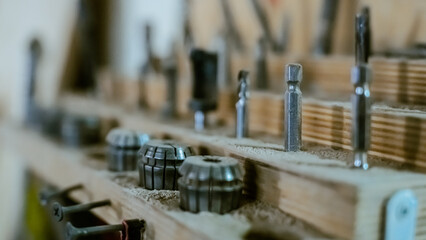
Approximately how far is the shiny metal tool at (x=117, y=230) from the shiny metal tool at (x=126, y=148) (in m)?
0.19

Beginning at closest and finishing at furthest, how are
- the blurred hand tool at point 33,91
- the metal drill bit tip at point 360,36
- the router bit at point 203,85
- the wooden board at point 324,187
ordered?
the wooden board at point 324,187
the metal drill bit tip at point 360,36
the router bit at point 203,85
the blurred hand tool at point 33,91

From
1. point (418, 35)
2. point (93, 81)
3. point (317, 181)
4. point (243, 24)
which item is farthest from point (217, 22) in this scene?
point (317, 181)

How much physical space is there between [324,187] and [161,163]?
223 mm

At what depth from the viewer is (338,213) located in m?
0.52

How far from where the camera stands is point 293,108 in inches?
26.2

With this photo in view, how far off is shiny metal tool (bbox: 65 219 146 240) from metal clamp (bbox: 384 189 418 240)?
10.6 inches

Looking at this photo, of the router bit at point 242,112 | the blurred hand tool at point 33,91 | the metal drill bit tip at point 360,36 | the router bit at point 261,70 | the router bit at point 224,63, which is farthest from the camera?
the blurred hand tool at point 33,91

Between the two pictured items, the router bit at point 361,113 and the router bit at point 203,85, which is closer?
the router bit at point 361,113

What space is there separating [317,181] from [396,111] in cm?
18

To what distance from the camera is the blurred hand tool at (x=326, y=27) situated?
98 cm

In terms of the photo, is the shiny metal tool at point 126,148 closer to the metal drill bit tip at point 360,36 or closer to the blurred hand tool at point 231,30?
the metal drill bit tip at point 360,36

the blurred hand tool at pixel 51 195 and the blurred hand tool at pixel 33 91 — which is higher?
the blurred hand tool at pixel 33 91

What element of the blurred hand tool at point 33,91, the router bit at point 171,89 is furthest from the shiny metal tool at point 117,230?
the blurred hand tool at point 33,91

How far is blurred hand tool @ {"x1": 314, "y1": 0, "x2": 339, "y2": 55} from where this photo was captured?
0.98 m
